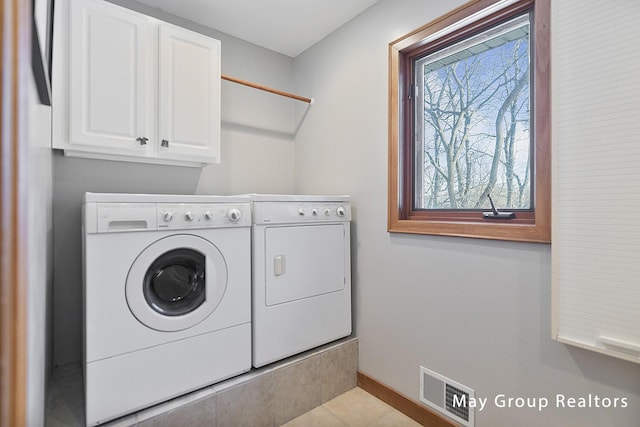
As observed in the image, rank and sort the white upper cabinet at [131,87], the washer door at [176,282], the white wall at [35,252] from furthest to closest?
the white upper cabinet at [131,87]
the washer door at [176,282]
the white wall at [35,252]

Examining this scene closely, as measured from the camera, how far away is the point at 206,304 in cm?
150

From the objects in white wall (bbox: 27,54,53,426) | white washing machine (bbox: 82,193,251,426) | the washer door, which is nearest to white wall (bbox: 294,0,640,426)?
white washing machine (bbox: 82,193,251,426)

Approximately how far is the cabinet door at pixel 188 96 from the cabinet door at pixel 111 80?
0.21ft

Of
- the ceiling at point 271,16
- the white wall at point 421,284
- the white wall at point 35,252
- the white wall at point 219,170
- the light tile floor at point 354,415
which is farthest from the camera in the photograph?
the ceiling at point 271,16

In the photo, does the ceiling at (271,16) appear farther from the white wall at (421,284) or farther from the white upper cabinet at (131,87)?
the white upper cabinet at (131,87)

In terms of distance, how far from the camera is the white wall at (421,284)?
1238mm

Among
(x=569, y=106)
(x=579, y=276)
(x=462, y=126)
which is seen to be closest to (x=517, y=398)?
(x=579, y=276)

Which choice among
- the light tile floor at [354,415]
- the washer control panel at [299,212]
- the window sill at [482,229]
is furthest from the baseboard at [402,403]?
the washer control panel at [299,212]

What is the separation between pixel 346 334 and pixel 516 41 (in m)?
1.84

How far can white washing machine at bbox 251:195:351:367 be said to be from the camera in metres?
1.66

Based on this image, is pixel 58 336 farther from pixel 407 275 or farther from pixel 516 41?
pixel 516 41

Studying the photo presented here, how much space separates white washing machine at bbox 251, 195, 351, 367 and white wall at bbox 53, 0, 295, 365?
0.81m

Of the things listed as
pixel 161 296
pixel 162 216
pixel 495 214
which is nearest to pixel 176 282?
pixel 161 296

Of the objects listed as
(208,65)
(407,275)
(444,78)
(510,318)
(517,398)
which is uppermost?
(208,65)
